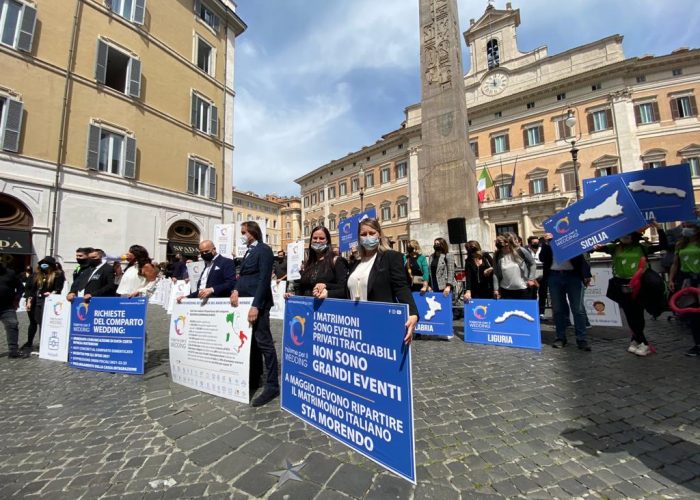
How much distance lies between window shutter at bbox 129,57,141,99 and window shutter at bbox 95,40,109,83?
1.05 m

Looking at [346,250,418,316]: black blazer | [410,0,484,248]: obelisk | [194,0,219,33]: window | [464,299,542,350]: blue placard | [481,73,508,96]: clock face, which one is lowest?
[464,299,542,350]: blue placard

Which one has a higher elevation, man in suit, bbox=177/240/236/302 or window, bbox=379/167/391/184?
window, bbox=379/167/391/184

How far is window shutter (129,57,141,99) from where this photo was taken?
1510cm

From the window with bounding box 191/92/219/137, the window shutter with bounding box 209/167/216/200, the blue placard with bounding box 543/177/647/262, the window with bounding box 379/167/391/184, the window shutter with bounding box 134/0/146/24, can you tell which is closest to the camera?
the blue placard with bounding box 543/177/647/262

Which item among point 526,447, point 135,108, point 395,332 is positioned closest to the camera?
point 395,332

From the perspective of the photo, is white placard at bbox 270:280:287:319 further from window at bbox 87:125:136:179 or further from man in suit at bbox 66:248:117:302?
Result: window at bbox 87:125:136:179

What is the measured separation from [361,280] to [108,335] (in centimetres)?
397

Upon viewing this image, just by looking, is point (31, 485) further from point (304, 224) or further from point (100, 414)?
point (304, 224)

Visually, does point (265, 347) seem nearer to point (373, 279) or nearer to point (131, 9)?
point (373, 279)

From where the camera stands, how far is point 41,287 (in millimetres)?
5535

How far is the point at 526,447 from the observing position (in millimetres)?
2219

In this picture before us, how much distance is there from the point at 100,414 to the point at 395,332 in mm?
3014

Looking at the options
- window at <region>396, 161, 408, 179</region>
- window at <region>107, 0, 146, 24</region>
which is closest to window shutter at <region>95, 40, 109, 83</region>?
window at <region>107, 0, 146, 24</region>

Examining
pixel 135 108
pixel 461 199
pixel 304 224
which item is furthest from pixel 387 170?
pixel 461 199
